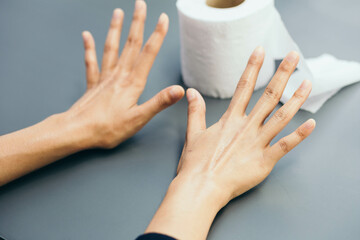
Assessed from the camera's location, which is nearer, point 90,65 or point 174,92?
point 174,92

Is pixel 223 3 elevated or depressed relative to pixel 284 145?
Result: elevated

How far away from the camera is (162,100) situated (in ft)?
2.14

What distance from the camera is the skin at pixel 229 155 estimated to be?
1.77ft

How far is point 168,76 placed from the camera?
830 mm

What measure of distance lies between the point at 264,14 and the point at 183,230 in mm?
405

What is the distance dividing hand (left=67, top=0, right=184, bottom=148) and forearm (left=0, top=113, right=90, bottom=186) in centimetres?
2

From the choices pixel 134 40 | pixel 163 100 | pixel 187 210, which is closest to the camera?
pixel 187 210

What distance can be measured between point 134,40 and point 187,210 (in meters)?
0.37

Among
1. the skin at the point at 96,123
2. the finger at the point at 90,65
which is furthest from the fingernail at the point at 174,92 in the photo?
the finger at the point at 90,65

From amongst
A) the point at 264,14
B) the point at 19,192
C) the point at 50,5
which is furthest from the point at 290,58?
the point at 50,5

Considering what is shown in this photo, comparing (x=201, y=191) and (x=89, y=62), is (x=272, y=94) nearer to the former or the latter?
(x=201, y=191)

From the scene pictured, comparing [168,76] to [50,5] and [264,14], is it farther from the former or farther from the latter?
[50,5]

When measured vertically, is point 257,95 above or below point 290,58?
below

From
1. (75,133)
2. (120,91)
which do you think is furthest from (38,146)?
(120,91)
